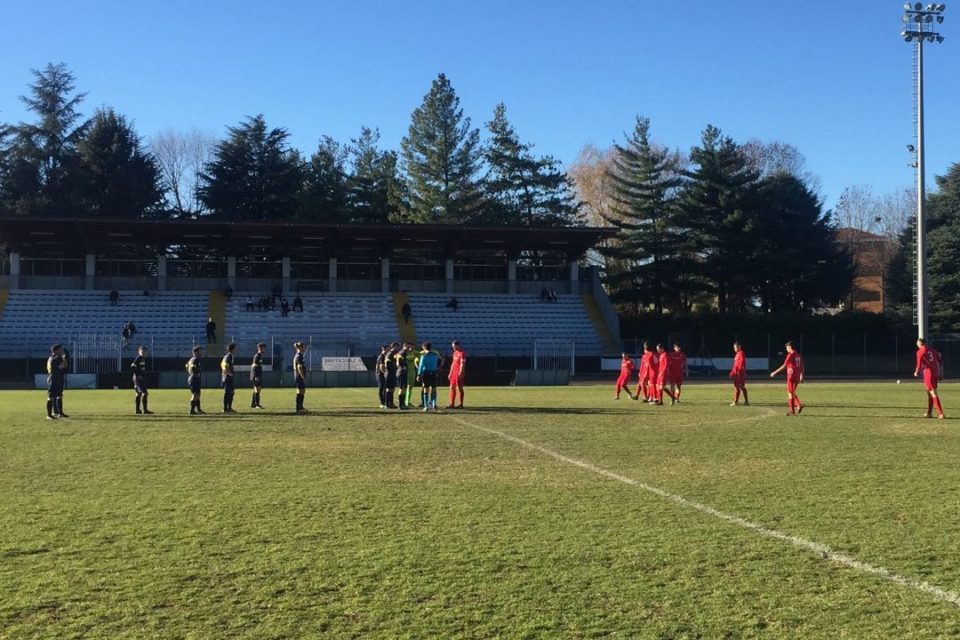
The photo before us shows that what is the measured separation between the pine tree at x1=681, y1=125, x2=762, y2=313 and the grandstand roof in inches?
431

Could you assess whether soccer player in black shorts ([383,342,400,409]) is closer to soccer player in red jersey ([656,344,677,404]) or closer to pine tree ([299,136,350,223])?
soccer player in red jersey ([656,344,677,404])

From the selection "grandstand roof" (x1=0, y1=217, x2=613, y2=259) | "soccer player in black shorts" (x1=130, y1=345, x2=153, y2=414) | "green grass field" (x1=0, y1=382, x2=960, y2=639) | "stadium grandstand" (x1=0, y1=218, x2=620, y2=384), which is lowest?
"green grass field" (x1=0, y1=382, x2=960, y2=639)

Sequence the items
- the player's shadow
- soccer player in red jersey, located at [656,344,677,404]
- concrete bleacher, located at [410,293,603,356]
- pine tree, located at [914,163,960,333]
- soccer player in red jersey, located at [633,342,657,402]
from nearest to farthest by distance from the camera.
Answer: the player's shadow < soccer player in red jersey, located at [656,344,677,404] < soccer player in red jersey, located at [633,342,657,402] < concrete bleacher, located at [410,293,603,356] < pine tree, located at [914,163,960,333]

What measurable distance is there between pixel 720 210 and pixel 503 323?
803 inches

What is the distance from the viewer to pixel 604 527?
27.3 feet

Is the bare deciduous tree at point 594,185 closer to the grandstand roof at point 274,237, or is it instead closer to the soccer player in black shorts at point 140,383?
the grandstand roof at point 274,237

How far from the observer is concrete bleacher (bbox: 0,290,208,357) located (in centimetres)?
4575

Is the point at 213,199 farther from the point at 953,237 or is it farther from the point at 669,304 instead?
the point at 953,237

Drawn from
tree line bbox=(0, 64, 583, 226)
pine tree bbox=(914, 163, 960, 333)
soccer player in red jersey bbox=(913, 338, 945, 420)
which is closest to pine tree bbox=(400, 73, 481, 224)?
tree line bbox=(0, 64, 583, 226)

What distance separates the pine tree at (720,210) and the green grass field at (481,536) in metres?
47.8

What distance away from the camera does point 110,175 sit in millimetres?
64438

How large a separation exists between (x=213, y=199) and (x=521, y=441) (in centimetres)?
5563

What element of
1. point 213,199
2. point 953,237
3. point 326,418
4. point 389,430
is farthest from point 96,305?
point 953,237

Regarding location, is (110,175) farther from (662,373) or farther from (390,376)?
(662,373)
